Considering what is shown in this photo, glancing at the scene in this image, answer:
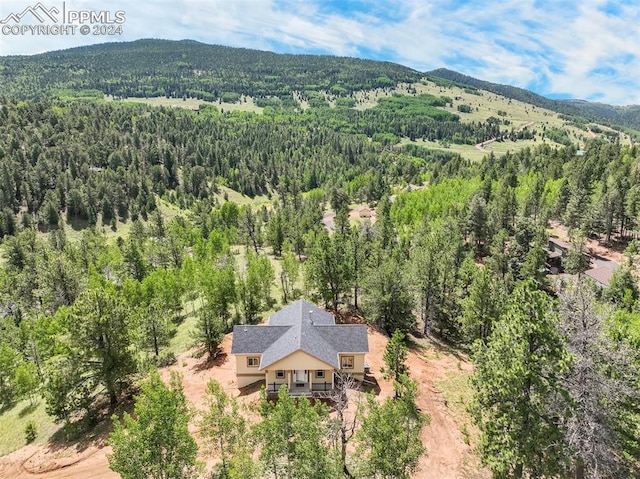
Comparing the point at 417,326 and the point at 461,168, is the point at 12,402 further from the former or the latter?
the point at 461,168

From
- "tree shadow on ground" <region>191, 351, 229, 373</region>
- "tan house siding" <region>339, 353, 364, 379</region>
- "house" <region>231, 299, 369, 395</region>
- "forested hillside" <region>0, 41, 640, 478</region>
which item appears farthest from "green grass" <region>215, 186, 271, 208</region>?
"tan house siding" <region>339, 353, 364, 379</region>

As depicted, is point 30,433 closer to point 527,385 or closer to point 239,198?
point 527,385

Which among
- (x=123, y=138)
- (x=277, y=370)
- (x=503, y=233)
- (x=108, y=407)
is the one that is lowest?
(x=108, y=407)

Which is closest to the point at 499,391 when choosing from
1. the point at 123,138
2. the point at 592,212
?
the point at 592,212

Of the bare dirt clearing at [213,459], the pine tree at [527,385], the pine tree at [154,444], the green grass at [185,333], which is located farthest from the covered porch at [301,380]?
the pine tree at [527,385]

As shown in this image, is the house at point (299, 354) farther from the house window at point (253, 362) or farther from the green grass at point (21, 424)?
the green grass at point (21, 424)
